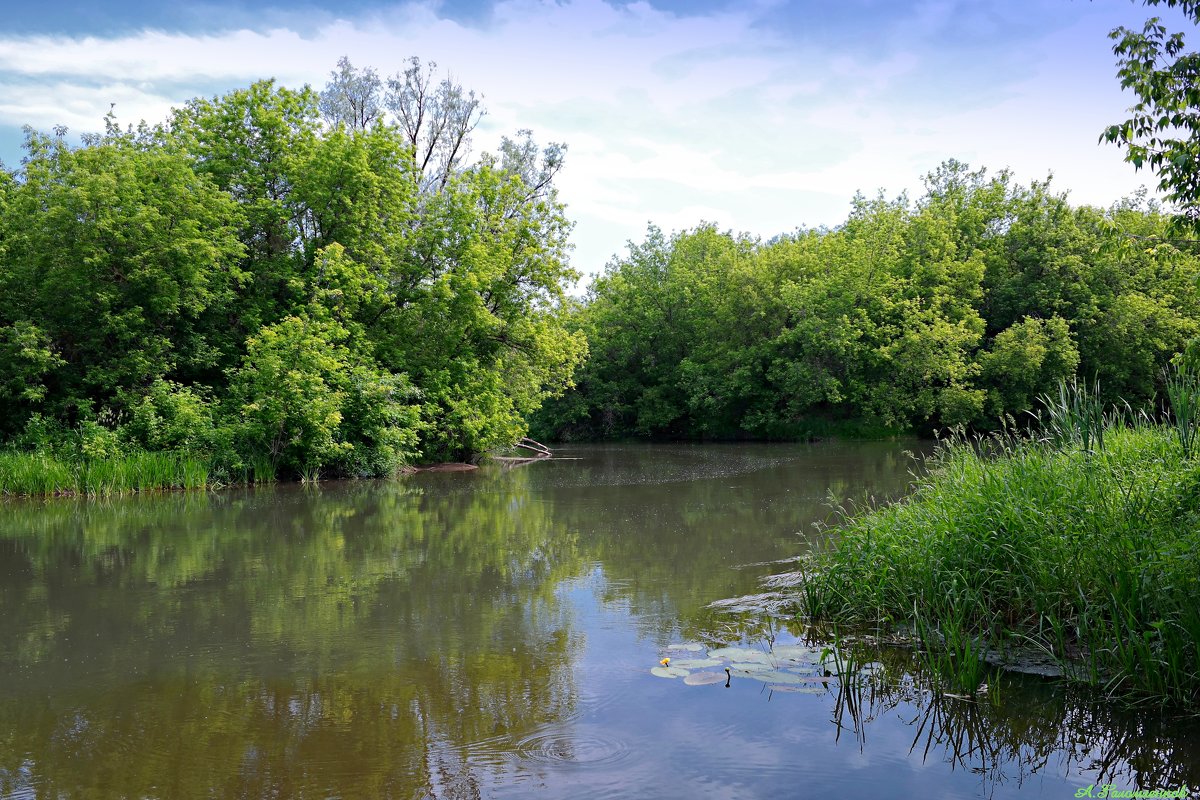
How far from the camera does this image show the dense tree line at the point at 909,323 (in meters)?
Result: 34.2

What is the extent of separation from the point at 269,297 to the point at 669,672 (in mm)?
21069

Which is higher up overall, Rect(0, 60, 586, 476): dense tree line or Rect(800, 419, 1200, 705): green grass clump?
Rect(0, 60, 586, 476): dense tree line

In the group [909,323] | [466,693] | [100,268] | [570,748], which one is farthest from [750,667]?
[909,323]

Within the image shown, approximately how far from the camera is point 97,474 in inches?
703

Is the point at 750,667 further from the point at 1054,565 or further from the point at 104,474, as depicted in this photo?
the point at 104,474

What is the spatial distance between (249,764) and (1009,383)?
118ft

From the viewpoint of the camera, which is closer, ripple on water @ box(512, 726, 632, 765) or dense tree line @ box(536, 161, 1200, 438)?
ripple on water @ box(512, 726, 632, 765)

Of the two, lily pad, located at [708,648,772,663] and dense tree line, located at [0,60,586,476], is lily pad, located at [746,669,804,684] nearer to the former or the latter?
lily pad, located at [708,648,772,663]

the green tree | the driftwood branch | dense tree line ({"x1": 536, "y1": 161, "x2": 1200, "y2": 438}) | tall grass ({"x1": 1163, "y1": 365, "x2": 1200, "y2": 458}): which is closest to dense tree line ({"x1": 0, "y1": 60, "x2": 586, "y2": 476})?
the green tree

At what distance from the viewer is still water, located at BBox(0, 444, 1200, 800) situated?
4363mm

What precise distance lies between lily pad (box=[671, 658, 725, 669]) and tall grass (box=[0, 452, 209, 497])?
15.9 meters

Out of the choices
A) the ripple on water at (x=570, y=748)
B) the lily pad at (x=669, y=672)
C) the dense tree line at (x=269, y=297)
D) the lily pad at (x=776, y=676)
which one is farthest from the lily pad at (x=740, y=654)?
the dense tree line at (x=269, y=297)

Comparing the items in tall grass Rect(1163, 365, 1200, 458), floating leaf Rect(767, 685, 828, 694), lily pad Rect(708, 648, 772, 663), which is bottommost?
floating leaf Rect(767, 685, 828, 694)

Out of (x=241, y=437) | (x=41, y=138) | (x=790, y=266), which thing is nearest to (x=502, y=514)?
(x=241, y=437)
